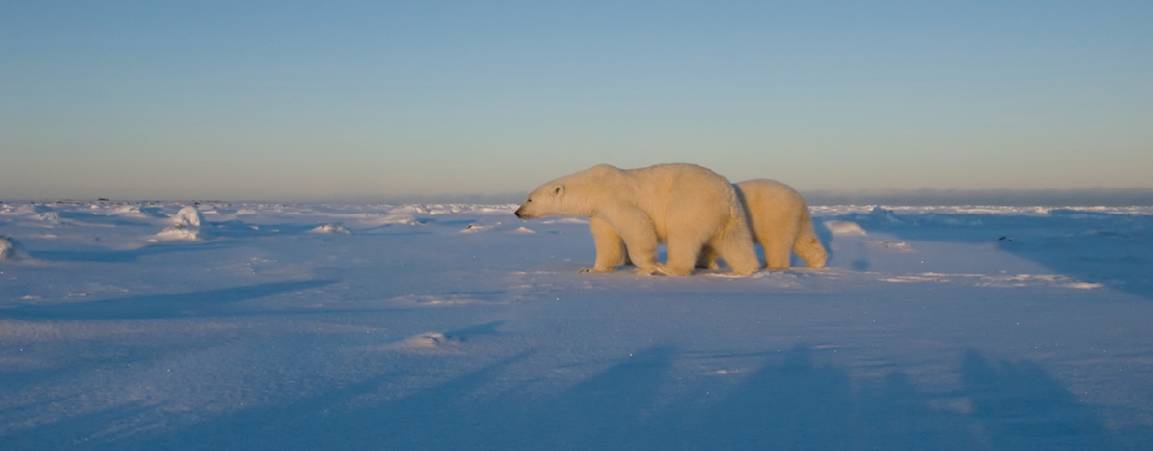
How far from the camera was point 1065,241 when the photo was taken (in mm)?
17438

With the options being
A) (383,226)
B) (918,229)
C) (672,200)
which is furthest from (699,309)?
(918,229)

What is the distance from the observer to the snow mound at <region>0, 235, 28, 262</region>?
966cm

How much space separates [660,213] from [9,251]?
25.0ft

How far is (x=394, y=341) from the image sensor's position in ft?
17.2

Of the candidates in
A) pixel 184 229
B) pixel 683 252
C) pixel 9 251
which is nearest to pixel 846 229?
pixel 683 252

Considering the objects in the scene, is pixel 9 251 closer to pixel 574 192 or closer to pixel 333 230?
pixel 574 192

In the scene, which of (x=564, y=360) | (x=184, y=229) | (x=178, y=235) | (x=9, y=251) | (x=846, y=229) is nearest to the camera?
(x=564, y=360)

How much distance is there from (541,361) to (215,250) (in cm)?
1005

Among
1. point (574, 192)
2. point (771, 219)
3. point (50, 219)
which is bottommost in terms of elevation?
point (50, 219)

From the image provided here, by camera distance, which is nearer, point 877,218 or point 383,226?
point 383,226

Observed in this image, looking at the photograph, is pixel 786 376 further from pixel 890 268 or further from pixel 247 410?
pixel 890 268

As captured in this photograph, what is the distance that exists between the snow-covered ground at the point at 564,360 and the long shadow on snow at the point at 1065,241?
46 centimetres

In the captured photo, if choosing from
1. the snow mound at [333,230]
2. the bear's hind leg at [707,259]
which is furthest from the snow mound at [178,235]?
the bear's hind leg at [707,259]

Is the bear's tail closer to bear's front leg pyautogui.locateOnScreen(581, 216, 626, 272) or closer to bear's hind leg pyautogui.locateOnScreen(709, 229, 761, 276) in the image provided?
bear's hind leg pyautogui.locateOnScreen(709, 229, 761, 276)
